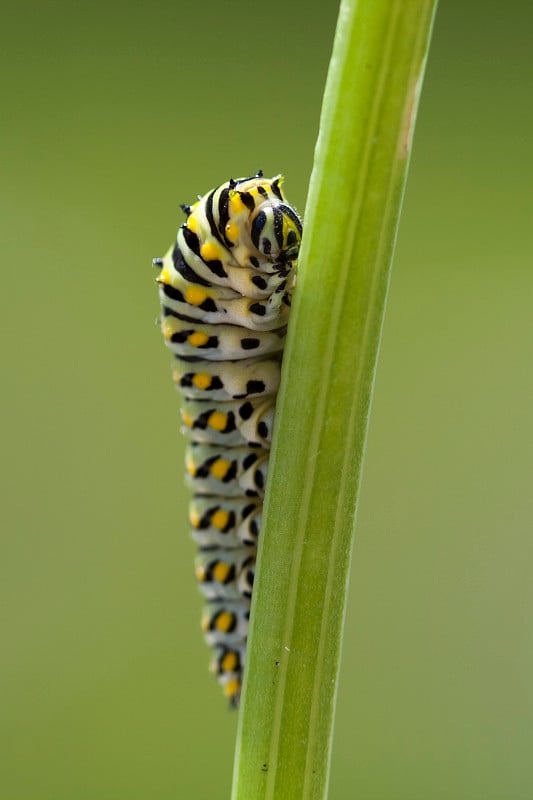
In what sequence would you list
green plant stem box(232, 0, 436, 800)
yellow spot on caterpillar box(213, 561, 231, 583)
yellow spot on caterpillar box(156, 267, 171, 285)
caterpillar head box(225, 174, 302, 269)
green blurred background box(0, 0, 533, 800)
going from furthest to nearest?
green blurred background box(0, 0, 533, 800)
yellow spot on caterpillar box(213, 561, 231, 583)
yellow spot on caterpillar box(156, 267, 171, 285)
caterpillar head box(225, 174, 302, 269)
green plant stem box(232, 0, 436, 800)

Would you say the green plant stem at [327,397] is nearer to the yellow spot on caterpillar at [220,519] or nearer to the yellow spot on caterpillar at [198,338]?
the yellow spot on caterpillar at [198,338]

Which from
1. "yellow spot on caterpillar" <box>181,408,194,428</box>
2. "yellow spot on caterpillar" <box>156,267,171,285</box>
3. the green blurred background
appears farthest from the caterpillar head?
the green blurred background

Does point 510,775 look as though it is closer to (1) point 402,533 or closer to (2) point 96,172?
(1) point 402,533

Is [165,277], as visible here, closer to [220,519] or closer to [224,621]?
[220,519]

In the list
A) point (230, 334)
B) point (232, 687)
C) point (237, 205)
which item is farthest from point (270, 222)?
point (232, 687)

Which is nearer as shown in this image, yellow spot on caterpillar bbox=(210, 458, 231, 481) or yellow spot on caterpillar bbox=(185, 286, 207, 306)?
yellow spot on caterpillar bbox=(185, 286, 207, 306)

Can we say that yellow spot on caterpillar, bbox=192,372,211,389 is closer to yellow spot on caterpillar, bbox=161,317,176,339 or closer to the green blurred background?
yellow spot on caterpillar, bbox=161,317,176,339

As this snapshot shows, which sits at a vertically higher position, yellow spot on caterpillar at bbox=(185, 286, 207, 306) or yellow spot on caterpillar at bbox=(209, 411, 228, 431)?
yellow spot on caterpillar at bbox=(185, 286, 207, 306)
